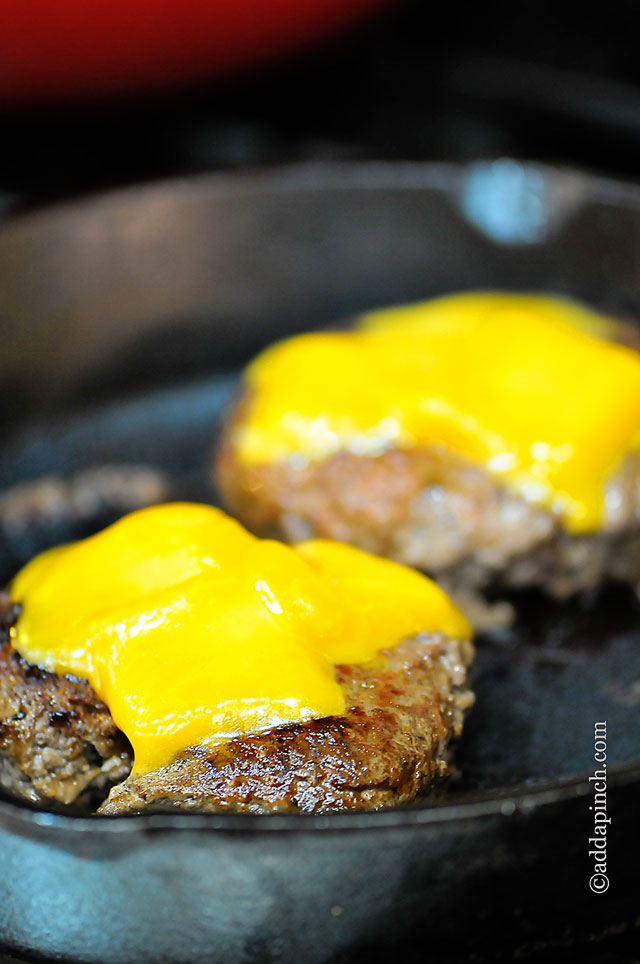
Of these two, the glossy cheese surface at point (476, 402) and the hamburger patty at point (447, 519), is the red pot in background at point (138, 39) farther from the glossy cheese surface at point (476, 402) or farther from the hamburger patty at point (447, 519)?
the hamburger patty at point (447, 519)

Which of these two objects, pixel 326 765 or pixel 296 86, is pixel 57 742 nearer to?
pixel 326 765

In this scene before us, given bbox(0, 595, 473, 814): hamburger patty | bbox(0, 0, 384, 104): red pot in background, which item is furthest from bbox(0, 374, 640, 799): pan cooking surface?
bbox(0, 0, 384, 104): red pot in background

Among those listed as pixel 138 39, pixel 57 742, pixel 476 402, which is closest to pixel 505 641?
pixel 476 402

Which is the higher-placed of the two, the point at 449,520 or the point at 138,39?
the point at 138,39

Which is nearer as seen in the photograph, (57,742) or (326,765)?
(326,765)

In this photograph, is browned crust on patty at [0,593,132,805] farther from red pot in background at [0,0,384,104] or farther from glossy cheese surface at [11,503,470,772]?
red pot in background at [0,0,384,104]

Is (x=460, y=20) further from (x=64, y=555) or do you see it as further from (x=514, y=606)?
(x=64, y=555)

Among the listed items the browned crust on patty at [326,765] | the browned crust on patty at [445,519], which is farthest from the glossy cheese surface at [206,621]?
the browned crust on patty at [445,519]
